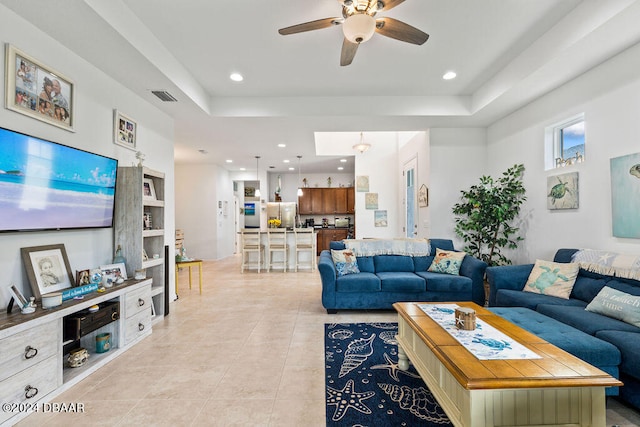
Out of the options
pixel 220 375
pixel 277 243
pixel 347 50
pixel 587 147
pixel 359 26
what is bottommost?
pixel 220 375

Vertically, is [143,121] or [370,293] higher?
[143,121]

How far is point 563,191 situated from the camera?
11.7 feet

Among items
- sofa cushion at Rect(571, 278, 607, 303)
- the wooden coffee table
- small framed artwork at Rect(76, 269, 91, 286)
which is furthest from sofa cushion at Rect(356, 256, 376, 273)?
small framed artwork at Rect(76, 269, 91, 286)

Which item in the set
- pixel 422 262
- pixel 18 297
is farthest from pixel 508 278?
pixel 18 297

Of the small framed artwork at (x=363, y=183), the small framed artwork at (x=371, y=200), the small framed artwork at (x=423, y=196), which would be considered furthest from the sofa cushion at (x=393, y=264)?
the small framed artwork at (x=363, y=183)

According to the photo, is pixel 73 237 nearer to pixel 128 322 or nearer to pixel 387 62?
pixel 128 322

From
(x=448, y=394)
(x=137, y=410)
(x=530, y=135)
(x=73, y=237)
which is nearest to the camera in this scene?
(x=448, y=394)

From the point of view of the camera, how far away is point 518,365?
4.99ft

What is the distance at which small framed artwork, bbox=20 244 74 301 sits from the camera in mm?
2260

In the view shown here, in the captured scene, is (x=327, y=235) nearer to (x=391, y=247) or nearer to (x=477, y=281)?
(x=391, y=247)

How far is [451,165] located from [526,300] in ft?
9.33

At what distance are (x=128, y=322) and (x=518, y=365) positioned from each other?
126 inches

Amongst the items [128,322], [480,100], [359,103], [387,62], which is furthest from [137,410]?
[480,100]

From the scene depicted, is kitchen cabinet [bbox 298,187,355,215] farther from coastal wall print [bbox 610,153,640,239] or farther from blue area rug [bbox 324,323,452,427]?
coastal wall print [bbox 610,153,640,239]
